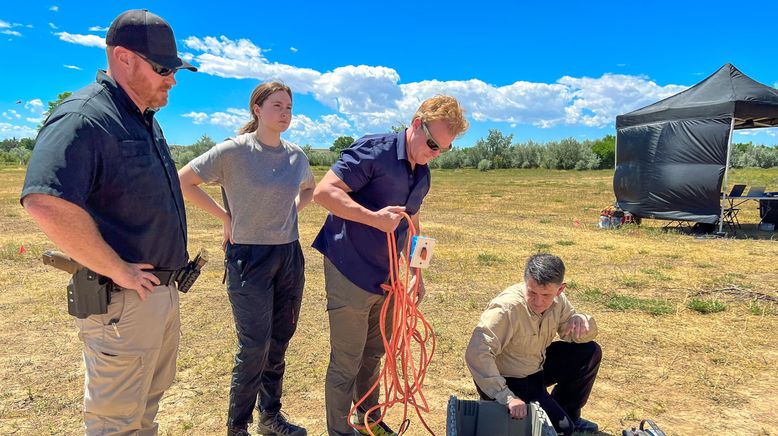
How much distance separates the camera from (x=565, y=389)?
2.93 meters

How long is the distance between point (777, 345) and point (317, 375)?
396cm

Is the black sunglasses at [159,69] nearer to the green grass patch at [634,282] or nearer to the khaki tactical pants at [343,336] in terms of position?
the khaki tactical pants at [343,336]

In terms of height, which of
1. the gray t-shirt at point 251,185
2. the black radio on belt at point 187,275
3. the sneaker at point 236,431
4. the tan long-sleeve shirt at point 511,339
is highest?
the gray t-shirt at point 251,185

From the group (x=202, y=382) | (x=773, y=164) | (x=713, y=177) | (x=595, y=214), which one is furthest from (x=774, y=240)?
(x=773, y=164)

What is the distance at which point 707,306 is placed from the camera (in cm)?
522

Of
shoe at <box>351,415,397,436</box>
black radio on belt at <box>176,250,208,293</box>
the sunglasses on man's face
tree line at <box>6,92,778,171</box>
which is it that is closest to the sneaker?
shoe at <box>351,415,397,436</box>

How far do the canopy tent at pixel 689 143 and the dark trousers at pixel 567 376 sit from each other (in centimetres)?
893

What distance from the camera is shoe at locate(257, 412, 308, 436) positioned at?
2783mm

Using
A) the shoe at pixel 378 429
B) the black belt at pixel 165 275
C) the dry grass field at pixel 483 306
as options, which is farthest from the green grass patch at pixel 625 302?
the black belt at pixel 165 275

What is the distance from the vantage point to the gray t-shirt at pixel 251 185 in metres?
2.52

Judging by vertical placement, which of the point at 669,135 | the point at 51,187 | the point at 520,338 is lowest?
the point at 520,338

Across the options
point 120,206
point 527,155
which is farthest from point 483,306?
point 527,155

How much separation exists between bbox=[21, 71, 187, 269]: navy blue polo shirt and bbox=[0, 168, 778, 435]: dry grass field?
5.33ft

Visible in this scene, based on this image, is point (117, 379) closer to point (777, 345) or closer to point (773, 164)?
point (777, 345)
